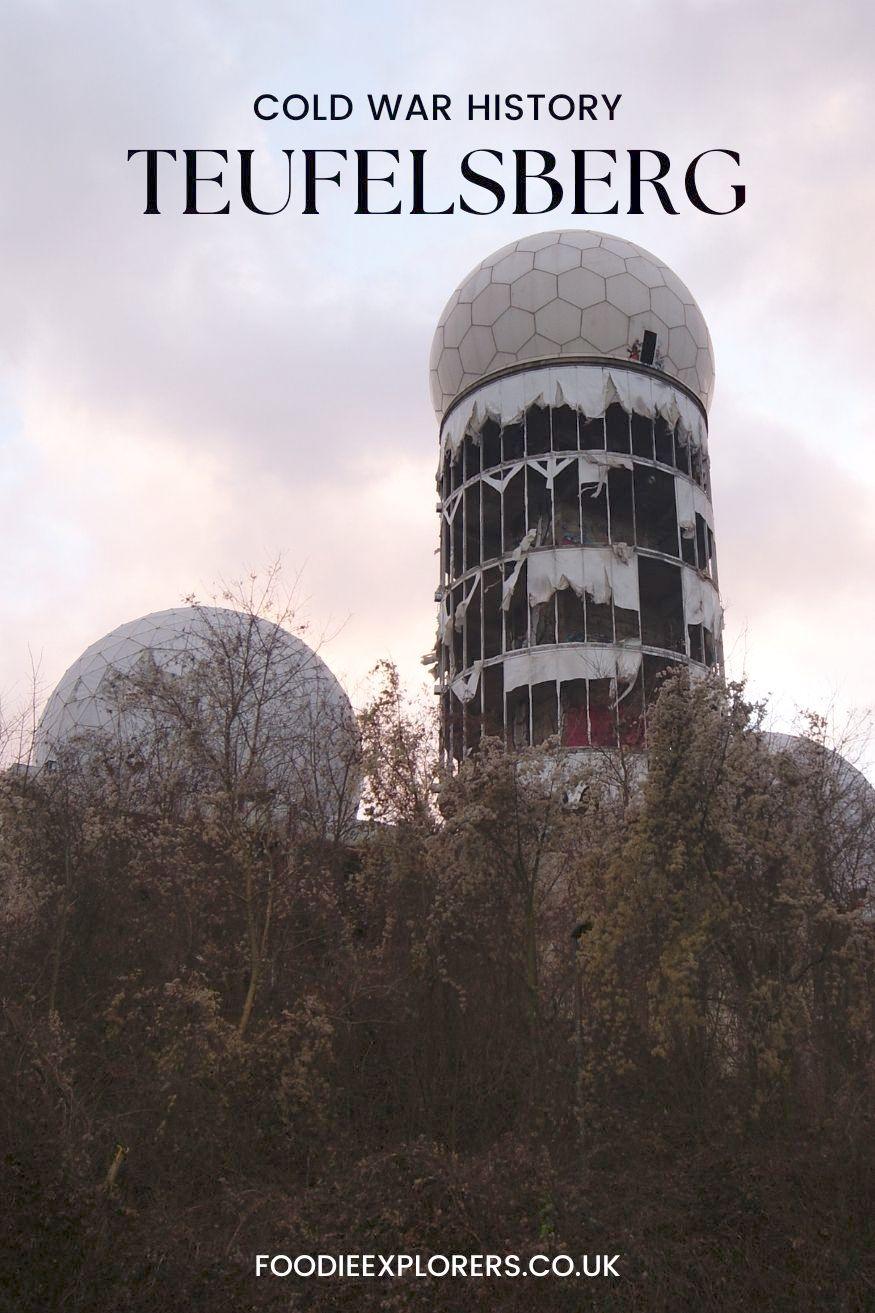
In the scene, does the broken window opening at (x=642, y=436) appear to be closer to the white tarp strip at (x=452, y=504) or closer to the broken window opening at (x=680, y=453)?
the broken window opening at (x=680, y=453)

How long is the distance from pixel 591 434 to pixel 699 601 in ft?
20.9

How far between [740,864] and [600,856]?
2.43 metres

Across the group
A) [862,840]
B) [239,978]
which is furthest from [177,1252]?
[862,840]

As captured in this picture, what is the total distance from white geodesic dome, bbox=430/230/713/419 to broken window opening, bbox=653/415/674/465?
1931 millimetres

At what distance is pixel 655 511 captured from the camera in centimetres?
4244

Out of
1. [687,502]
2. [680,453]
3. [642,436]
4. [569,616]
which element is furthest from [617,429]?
[569,616]

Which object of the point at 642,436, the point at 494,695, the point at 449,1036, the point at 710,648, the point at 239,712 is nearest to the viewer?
the point at 449,1036

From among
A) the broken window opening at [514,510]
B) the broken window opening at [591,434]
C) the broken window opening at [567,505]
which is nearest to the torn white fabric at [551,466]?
the broken window opening at [567,505]

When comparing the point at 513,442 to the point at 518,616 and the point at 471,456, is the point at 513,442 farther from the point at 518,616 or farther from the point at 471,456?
the point at 518,616

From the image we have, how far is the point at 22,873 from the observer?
23.0 m

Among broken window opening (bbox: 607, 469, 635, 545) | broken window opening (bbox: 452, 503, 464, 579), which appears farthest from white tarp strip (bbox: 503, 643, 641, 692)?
broken window opening (bbox: 452, 503, 464, 579)

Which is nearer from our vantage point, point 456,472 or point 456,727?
point 456,727

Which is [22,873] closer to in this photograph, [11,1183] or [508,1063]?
[11,1183]

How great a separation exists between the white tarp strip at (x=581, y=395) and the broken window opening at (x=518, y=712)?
9156 mm
